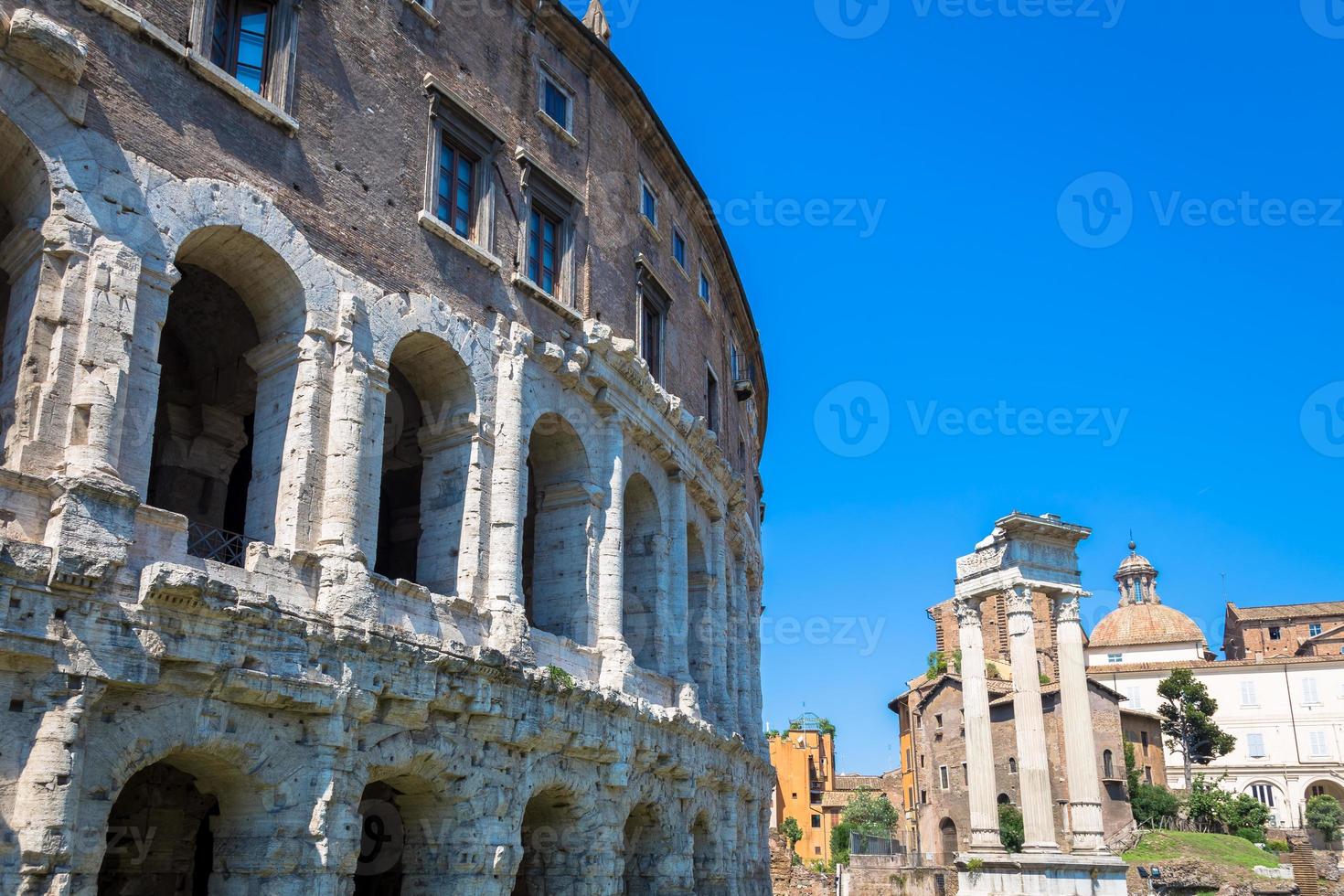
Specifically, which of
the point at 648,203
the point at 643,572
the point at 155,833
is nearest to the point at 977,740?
the point at 643,572

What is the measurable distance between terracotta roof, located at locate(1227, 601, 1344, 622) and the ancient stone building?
65316mm

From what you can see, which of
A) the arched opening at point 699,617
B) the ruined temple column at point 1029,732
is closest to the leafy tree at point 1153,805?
the ruined temple column at point 1029,732

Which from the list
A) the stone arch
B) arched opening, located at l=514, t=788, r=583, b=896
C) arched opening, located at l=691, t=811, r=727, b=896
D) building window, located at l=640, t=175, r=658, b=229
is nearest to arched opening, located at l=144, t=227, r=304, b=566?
arched opening, located at l=514, t=788, r=583, b=896

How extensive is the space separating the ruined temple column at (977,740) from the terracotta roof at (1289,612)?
5250 centimetres

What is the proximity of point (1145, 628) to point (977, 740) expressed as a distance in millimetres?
50664

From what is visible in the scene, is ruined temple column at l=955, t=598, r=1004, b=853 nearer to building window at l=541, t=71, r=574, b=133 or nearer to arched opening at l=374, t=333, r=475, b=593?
building window at l=541, t=71, r=574, b=133

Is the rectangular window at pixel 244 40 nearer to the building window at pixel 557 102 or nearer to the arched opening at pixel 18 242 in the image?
the arched opening at pixel 18 242

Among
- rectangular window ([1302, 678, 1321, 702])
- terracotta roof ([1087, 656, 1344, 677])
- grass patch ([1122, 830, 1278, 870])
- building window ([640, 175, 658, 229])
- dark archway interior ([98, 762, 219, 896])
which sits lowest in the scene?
grass patch ([1122, 830, 1278, 870])

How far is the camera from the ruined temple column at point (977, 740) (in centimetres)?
2905

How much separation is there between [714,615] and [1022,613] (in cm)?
1092

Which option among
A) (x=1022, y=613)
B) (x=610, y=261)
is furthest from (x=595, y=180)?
(x=1022, y=613)

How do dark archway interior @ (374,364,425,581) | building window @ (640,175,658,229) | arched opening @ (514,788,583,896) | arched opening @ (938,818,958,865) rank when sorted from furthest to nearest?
arched opening @ (938,818,958,865) → building window @ (640,175,658,229) → dark archway interior @ (374,364,425,581) → arched opening @ (514,788,583,896)

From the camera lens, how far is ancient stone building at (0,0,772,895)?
1019 cm

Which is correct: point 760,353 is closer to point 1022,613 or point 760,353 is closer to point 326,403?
point 1022,613
